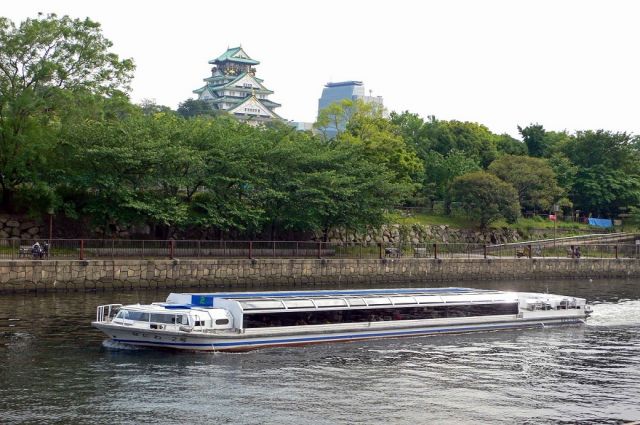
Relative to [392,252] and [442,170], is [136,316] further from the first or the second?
[442,170]

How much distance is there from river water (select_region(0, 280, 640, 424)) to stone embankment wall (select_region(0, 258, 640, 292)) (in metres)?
11.6

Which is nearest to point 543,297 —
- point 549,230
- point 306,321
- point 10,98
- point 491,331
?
point 491,331

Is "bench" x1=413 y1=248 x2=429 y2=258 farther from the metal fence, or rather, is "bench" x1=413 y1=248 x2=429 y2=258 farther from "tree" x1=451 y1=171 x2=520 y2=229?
"tree" x1=451 y1=171 x2=520 y2=229

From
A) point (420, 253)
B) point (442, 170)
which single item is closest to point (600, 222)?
point (442, 170)

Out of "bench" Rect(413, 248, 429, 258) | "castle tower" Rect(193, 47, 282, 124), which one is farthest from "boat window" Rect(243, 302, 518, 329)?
"castle tower" Rect(193, 47, 282, 124)

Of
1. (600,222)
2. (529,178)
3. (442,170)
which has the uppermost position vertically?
(442,170)

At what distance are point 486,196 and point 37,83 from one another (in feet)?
174

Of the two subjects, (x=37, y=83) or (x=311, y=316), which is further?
(x=37, y=83)

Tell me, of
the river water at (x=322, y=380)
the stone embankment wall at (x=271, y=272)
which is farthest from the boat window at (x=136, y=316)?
the stone embankment wall at (x=271, y=272)

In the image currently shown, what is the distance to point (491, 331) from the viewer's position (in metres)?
48.7

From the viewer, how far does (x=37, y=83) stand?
68812 millimetres

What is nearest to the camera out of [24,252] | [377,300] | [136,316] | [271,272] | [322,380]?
[322,380]

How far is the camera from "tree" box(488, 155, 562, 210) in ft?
355

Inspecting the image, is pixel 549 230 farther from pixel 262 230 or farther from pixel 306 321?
pixel 306 321
